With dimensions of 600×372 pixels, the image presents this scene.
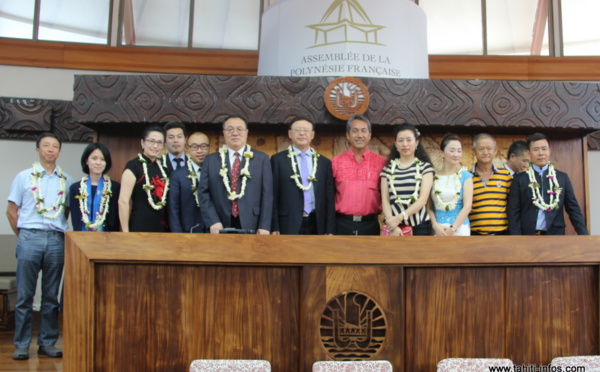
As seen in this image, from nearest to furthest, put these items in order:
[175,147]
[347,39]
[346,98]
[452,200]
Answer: [452,200] < [175,147] < [346,98] < [347,39]

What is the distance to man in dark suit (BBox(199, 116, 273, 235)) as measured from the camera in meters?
3.33

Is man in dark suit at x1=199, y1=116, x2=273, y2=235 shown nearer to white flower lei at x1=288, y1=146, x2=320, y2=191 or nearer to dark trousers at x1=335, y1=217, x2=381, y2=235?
white flower lei at x1=288, y1=146, x2=320, y2=191

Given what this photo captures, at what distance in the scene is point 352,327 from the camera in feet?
7.98

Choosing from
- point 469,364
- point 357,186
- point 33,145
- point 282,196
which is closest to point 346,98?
point 357,186

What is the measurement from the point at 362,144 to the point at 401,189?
0.40 meters

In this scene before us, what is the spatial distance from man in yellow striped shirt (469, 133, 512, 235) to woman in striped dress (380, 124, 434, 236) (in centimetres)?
34

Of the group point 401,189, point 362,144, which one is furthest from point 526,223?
point 362,144

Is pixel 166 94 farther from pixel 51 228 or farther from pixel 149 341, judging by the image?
pixel 149 341

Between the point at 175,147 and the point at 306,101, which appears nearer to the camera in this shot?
the point at 175,147

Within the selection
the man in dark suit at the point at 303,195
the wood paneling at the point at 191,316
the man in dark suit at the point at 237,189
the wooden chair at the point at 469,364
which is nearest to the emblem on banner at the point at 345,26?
the man in dark suit at the point at 303,195

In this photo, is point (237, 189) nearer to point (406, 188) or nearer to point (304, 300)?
point (406, 188)

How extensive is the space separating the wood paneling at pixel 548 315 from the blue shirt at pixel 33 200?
8.67ft

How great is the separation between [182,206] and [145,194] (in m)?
0.23

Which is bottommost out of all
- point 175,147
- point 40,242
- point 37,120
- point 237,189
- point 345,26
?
point 40,242
